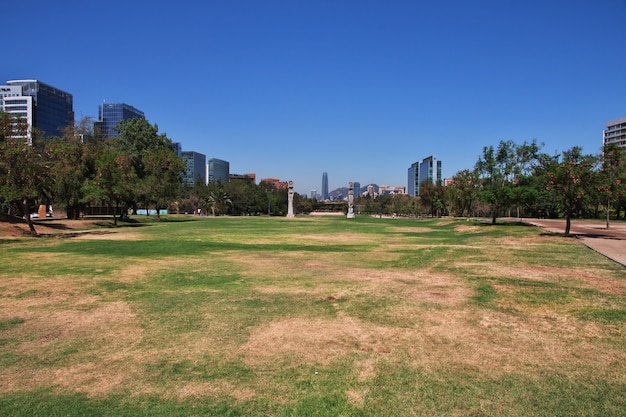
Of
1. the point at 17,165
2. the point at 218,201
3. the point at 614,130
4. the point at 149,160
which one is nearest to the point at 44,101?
the point at 218,201

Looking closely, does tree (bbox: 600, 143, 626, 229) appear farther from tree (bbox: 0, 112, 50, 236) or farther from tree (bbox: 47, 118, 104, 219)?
tree (bbox: 47, 118, 104, 219)

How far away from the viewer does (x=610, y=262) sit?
14.2 meters

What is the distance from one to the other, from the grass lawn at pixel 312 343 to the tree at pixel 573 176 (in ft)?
42.6

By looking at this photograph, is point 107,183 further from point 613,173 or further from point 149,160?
point 613,173

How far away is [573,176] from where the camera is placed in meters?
23.6

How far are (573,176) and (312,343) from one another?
23.4 meters

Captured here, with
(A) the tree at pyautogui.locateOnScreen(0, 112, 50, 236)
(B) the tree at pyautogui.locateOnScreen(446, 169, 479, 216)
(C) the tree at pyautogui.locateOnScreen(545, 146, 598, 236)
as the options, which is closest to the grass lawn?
(C) the tree at pyautogui.locateOnScreen(545, 146, 598, 236)

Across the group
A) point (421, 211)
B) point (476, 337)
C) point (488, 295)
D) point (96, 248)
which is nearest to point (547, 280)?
point (488, 295)

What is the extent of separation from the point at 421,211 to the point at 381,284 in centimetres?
9240

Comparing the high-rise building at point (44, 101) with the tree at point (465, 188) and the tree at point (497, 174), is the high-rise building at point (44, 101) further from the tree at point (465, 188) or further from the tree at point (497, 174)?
the tree at point (497, 174)

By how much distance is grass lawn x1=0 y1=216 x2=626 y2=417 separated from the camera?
4.49 meters

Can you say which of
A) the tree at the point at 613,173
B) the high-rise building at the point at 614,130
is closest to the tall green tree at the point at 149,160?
the tree at the point at 613,173

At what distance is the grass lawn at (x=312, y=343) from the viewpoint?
14.7 ft

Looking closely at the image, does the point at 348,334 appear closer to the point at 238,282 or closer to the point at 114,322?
the point at 114,322
